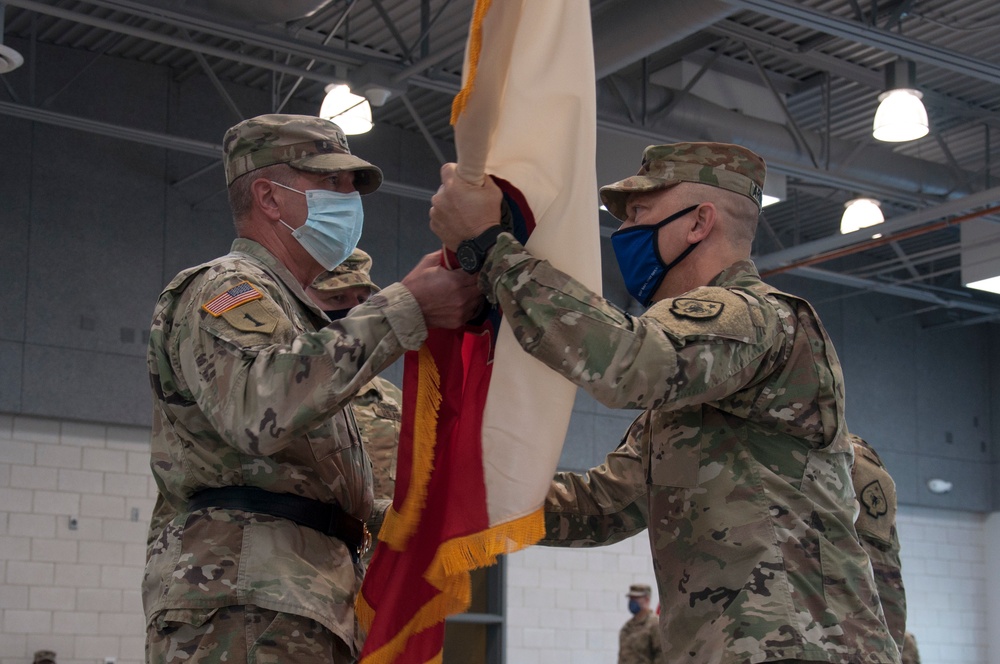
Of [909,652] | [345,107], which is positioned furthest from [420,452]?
[345,107]

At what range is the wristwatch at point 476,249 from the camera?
98.9 inches

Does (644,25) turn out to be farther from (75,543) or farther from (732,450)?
(732,450)

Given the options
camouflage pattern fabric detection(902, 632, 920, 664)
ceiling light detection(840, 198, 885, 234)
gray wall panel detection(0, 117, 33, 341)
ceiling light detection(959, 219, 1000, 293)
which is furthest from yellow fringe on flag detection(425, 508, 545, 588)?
ceiling light detection(959, 219, 1000, 293)

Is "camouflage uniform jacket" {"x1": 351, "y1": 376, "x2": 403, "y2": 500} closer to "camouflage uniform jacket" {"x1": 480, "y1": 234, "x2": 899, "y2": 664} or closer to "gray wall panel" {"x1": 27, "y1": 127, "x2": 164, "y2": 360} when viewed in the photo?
"camouflage uniform jacket" {"x1": 480, "y1": 234, "x2": 899, "y2": 664}

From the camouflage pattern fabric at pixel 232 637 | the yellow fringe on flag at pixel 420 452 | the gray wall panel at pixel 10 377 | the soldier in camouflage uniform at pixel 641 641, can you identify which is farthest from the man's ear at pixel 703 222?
the gray wall panel at pixel 10 377

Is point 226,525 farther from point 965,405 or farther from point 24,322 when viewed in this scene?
point 965,405

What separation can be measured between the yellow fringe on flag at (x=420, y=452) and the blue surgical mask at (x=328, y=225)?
0.40 m

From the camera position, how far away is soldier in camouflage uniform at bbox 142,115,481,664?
2406 mm

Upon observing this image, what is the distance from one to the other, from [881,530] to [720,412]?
2.57m

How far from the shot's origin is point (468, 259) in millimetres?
2516

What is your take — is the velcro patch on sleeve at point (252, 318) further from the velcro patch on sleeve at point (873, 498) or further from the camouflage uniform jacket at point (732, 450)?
the velcro patch on sleeve at point (873, 498)

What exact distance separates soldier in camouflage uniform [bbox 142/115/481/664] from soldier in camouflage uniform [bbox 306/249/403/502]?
1.98 meters

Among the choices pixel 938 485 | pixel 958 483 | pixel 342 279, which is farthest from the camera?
pixel 958 483

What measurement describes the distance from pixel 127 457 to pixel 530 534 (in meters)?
9.85
